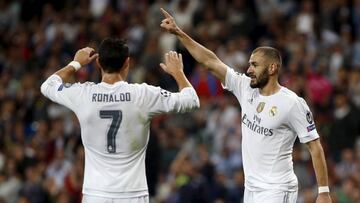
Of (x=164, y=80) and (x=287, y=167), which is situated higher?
(x=164, y=80)

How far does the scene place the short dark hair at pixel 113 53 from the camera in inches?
380

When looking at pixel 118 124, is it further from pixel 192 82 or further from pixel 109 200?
pixel 192 82

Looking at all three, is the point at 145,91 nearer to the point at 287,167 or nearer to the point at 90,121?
the point at 90,121

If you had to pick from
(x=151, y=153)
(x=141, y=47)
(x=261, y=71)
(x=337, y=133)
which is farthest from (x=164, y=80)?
(x=261, y=71)

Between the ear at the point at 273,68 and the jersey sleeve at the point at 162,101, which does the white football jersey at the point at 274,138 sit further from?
the jersey sleeve at the point at 162,101

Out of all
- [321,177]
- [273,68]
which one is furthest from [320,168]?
[273,68]

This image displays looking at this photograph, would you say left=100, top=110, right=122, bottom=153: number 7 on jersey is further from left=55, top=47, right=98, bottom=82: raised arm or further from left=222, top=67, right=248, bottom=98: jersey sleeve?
left=222, top=67, right=248, bottom=98: jersey sleeve

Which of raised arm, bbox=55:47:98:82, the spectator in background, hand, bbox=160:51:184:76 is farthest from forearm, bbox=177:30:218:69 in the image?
the spectator in background

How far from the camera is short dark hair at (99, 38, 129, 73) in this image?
964cm

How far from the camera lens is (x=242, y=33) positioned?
73.8ft

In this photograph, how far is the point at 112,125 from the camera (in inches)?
380

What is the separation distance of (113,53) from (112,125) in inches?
25.1

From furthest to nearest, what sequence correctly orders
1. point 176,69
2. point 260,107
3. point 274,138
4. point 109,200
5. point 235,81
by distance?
point 235,81, point 260,107, point 274,138, point 176,69, point 109,200

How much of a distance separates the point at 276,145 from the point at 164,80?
1121 centimetres
